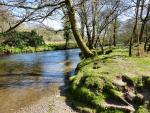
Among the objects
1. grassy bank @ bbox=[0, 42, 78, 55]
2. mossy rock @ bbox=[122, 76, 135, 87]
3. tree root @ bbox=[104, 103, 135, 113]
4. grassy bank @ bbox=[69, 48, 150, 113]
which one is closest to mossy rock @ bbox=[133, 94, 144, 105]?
grassy bank @ bbox=[69, 48, 150, 113]

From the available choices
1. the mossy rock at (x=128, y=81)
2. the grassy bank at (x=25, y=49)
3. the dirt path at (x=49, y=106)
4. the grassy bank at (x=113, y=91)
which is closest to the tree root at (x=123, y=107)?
the grassy bank at (x=113, y=91)

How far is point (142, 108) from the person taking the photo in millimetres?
11797

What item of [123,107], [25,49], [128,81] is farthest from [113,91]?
[25,49]

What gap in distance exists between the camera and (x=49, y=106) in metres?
13.0

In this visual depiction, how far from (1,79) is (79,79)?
303 inches

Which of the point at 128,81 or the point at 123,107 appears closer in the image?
the point at 123,107

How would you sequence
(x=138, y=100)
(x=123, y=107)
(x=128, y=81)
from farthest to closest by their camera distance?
(x=128, y=81) → (x=138, y=100) → (x=123, y=107)

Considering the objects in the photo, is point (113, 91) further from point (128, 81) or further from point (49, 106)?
point (49, 106)

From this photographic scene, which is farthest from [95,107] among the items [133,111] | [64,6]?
[64,6]

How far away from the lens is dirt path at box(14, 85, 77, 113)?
12.4 metres

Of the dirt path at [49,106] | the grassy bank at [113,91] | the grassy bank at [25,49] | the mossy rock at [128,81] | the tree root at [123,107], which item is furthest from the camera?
the grassy bank at [25,49]

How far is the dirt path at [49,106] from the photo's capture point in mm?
12410

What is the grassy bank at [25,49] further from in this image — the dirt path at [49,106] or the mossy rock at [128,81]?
the mossy rock at [128,81]

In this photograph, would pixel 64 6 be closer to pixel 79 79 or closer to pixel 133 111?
pixel 79 79
